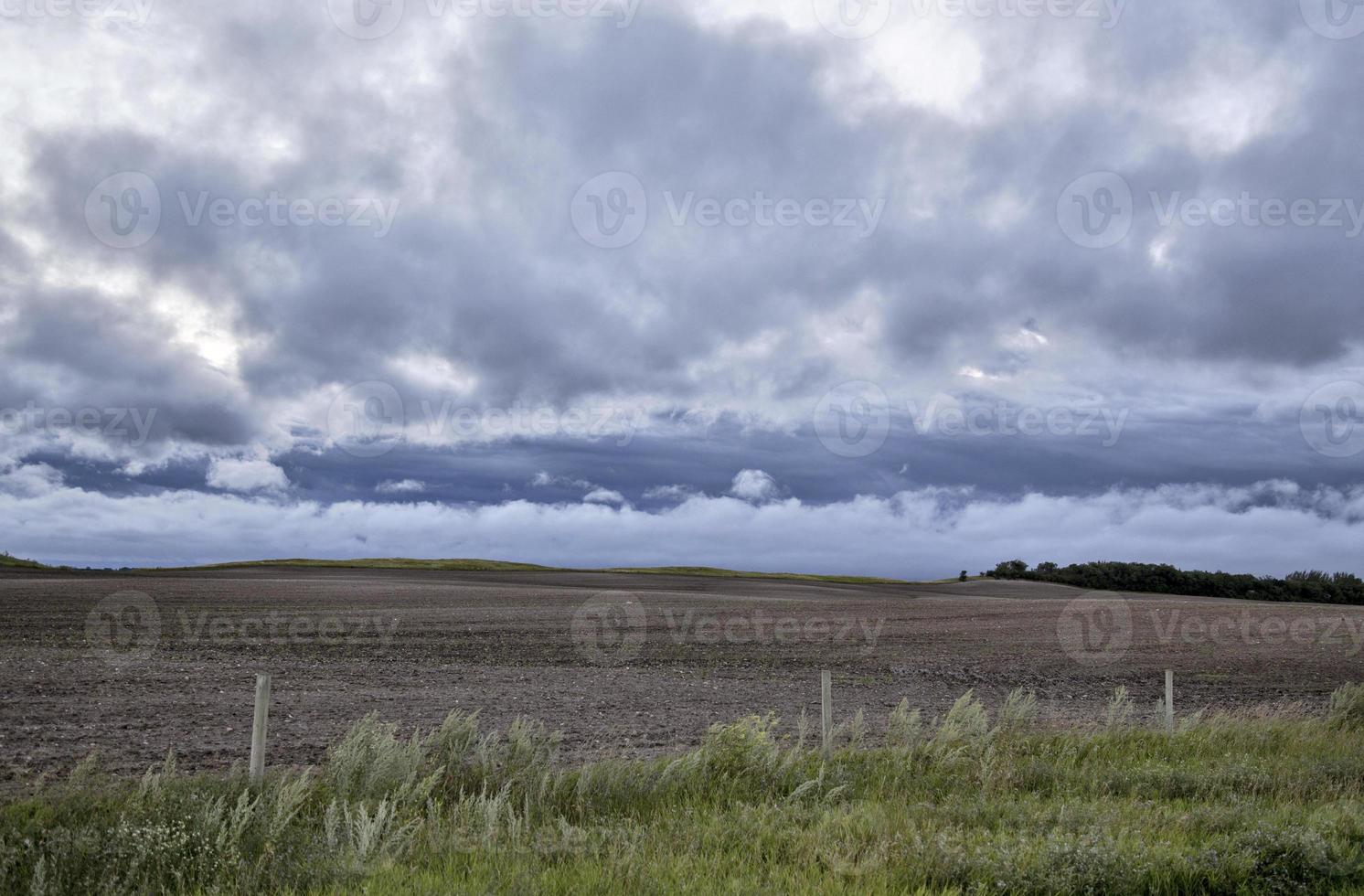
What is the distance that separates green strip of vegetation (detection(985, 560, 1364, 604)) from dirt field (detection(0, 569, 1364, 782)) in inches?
1993

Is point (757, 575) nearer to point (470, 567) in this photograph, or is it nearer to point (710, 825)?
point (470, 567)

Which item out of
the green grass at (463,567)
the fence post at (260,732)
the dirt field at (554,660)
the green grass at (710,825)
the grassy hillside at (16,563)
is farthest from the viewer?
the green grass at (463,567)

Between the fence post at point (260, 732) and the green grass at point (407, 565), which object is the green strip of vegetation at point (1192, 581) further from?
the fence post at point (260, 732)

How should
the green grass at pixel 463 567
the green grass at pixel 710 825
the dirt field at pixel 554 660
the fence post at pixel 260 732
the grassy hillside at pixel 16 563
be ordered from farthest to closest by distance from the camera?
the green grass at pixel 463 567 < the grassy hillside at pixel 16 563 < the dirt field at pixel 554 660 < the fence post at pixel 260 732 < the green grass at pixel 710 825

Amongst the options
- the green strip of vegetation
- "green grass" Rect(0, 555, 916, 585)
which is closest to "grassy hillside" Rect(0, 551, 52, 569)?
"green grass" Rect(0, 555, 916, 585)

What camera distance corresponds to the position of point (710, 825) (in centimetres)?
909

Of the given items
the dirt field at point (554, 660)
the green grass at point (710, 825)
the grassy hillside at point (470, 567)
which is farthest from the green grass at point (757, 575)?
the green grass at point (710, 825)

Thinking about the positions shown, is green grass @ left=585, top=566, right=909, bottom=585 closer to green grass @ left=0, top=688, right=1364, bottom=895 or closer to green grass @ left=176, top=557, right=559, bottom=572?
green grass @ left=176, top=557, right=559, bottom=572

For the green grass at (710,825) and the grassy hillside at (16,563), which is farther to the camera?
Answer: the grassy hillside at (16,563)

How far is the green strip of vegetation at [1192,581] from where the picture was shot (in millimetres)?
111125

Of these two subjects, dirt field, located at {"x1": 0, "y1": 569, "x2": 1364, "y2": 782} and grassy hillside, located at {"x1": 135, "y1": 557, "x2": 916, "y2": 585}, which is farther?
grassy hillside, located at {"x1": 135, "y1": 557, "x2": 916, "y2": 585}

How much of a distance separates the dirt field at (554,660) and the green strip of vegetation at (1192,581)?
1993 inches

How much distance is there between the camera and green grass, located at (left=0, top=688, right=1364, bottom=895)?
7.62 meters

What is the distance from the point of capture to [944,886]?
7.57 m
